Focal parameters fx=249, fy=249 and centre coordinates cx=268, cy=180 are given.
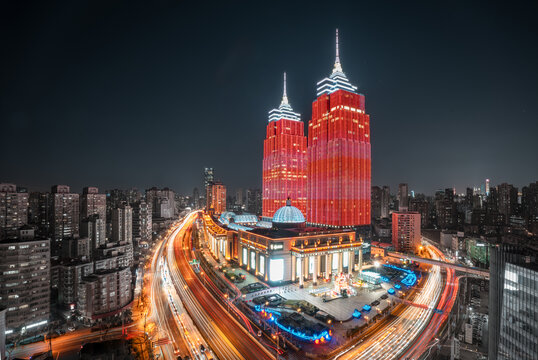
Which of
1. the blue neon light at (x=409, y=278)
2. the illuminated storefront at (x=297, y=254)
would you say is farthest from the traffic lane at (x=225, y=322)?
the blue neon light at (x=409, y=278)

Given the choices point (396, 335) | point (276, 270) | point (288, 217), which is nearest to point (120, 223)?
point (288, 217)

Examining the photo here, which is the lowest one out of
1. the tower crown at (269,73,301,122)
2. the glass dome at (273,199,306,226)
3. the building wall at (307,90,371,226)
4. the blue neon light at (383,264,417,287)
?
the blue neon light at (383,264,417,287)

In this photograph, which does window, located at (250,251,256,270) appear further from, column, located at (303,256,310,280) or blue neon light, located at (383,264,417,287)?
blue neon light, located at (383,264,417,287)

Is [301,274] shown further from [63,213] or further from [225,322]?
[63,213]

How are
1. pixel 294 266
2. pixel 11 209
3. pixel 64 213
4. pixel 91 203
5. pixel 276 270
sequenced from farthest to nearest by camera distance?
pixel 91 203
pixel 64 213
pixel 11 209
pixel 294 266
pixel 276 270

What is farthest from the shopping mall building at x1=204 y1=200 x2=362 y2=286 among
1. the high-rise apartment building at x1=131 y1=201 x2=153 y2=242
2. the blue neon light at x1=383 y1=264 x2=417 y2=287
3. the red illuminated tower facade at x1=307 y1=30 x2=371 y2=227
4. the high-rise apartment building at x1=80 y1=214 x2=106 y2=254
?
the high-rise apartment building at x1=131 y1=201 x2=153 y2=242

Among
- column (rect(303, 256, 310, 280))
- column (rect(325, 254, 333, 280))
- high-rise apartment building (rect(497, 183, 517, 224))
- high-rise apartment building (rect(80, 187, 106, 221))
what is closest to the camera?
column (rect(303, 256, 310, 280))
